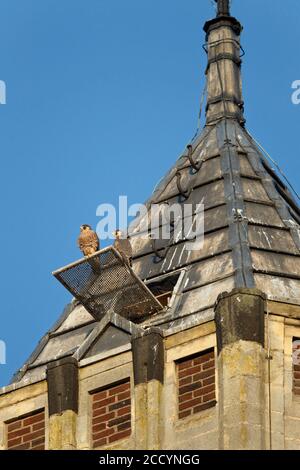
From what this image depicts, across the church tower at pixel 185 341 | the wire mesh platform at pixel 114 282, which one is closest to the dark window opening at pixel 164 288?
the church tower at pixel 185 341

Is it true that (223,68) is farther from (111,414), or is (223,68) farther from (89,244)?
(111,414)

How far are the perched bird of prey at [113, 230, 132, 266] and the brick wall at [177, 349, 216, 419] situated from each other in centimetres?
484

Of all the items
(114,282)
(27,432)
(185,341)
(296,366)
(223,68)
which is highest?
(223,68)

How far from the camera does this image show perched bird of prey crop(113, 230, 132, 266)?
73.0 m

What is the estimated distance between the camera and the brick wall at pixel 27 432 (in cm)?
6956

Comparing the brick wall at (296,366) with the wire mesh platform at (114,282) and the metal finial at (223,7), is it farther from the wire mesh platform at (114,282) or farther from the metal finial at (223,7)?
the metal finial at (223,7)

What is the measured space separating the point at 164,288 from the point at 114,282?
4.86 ft

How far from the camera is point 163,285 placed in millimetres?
74000

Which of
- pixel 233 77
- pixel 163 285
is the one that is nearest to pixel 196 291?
pixel 163 285

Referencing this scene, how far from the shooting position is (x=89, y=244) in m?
73.1

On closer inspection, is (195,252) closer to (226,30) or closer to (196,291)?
(196,291)

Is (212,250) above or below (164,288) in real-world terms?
above

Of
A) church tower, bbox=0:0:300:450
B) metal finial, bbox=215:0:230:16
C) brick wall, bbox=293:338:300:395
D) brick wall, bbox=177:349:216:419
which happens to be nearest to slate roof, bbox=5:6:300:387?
church tower, bbox=0:0:300:450

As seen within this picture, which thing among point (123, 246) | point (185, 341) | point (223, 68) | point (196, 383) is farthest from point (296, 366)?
point (223, 68)
